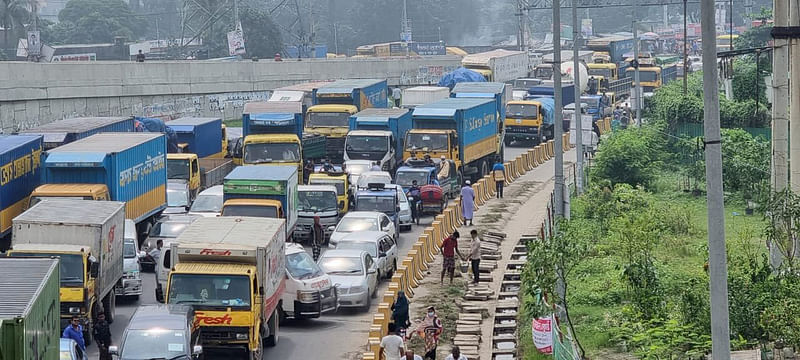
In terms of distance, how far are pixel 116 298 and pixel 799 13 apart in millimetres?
14084

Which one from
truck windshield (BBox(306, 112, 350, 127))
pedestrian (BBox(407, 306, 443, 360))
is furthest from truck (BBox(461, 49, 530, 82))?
pedestrian (BBox(407, 306, 443, 360))

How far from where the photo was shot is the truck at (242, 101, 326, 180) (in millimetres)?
41719

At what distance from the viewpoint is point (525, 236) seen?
3525 cm

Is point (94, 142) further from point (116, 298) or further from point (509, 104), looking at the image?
point (509, 104)

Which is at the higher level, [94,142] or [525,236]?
[94,142]

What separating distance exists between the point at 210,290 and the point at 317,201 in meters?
13.5

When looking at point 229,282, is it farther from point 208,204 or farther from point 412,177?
point 412,177

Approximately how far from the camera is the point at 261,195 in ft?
105

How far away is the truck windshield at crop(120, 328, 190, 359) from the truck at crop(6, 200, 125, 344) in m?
3.60

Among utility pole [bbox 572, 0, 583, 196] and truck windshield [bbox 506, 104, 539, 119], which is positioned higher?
utility pole [bbox 572, 0, 583, 196]

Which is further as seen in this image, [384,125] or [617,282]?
[384,125]

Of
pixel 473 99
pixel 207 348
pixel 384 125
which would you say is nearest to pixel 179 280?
pixel 207 348

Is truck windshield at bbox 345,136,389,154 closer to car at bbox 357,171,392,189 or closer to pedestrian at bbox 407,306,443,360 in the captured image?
car at bbox 357,171,392,189

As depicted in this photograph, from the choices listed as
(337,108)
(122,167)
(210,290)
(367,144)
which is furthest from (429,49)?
(210,290)
